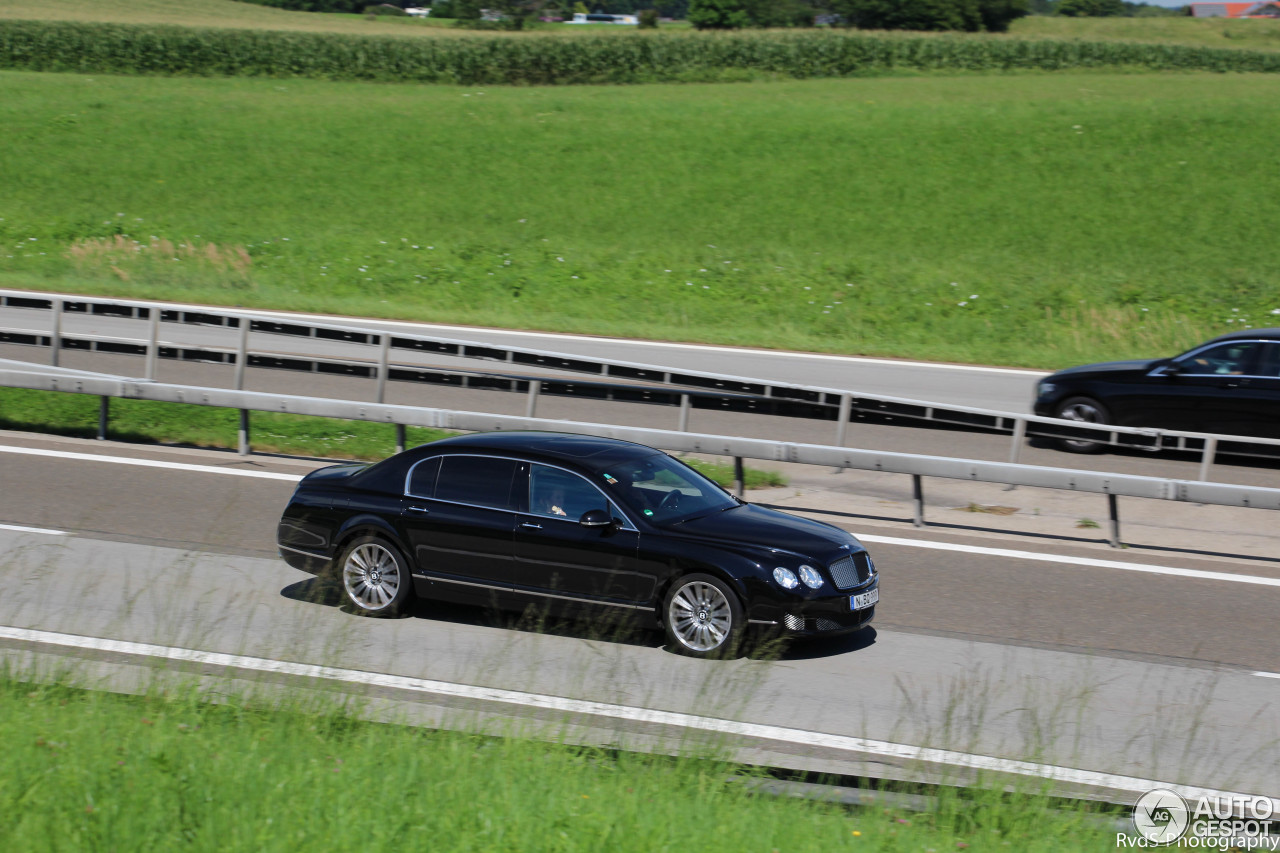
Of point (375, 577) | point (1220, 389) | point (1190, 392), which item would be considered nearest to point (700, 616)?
point (375, 577)

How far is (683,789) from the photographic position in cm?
552

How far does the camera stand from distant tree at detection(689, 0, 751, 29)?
85.3 m

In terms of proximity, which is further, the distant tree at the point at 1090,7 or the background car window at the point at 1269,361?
the distant tree at the point at 1090,7

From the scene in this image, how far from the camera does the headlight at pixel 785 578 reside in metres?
8.01

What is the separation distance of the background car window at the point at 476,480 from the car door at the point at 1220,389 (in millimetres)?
10788

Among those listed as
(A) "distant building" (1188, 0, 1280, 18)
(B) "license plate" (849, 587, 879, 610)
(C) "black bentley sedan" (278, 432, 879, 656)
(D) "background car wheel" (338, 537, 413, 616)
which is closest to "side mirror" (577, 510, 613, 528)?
(C) "black bentley sedan" (278, 432, 879, 656)

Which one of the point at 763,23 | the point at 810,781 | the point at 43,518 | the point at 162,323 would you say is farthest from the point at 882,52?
the point at 810,781

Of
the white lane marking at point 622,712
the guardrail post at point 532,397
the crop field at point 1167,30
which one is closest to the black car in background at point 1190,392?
the guardrail post at point 532,397

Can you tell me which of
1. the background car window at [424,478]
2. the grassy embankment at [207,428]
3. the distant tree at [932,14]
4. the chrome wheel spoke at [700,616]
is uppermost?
the distant tree at [932,14]

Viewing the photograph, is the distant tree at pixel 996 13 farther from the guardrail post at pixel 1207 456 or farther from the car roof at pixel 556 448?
the car roof at pixel 556 448

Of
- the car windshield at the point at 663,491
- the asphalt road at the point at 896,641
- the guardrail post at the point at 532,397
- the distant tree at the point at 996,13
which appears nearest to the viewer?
the asphalt road at the point at 896,641

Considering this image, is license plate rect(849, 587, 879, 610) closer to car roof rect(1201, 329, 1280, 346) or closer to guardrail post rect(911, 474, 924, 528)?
guardrail post rect(911, 474, 924, 528)

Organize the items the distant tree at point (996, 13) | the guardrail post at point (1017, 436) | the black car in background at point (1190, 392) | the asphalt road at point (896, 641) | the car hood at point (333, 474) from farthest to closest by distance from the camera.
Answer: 1. the distant tree at point (996, 13)
2. the black car in background at point (1190, 392)
3. the guardrail post at point (1017, 436)
4. the car hood at point (333, 474)
5. the asphalt road at point (896, 641)

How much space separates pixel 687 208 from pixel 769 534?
1181 inches
